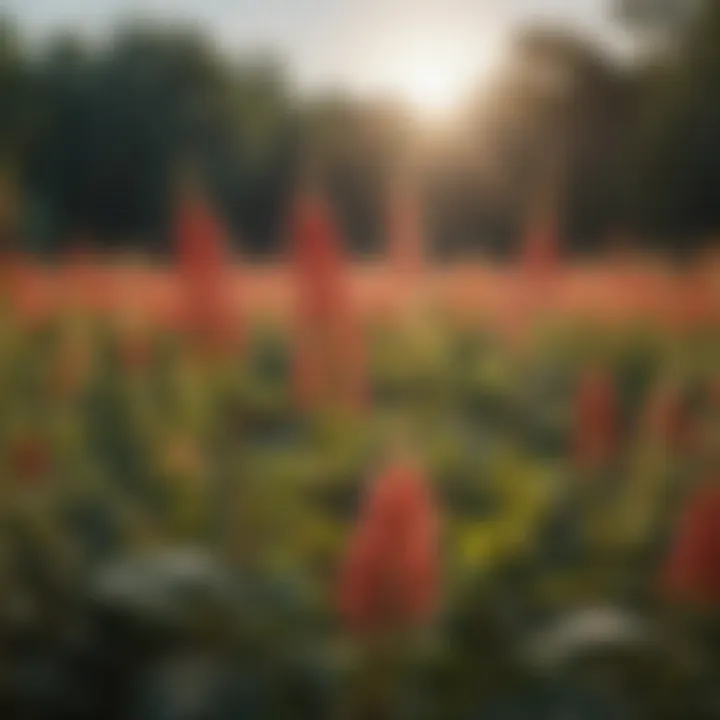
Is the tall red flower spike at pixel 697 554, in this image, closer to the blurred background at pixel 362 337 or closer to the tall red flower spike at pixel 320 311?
the blurred background at pixel 362 337

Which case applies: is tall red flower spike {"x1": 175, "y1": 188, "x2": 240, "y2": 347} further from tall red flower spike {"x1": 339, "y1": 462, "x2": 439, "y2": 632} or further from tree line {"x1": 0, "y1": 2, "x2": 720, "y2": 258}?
tall red flower spike {"x1": 339, "y1": 462, "x2": 439, "y2": 632}

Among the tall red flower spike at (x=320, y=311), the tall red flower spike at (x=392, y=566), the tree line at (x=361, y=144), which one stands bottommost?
the tall red flower spike at (x=392, y=566)

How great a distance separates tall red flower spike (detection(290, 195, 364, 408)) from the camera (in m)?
1.44

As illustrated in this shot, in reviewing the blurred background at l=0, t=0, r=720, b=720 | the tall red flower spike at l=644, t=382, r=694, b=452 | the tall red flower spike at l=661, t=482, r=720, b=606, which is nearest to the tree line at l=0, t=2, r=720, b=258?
the blurred background at l=0, t=0, r=720, b=720

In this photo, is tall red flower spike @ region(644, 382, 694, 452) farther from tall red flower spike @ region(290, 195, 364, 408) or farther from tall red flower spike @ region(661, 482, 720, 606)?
tall red flower spike @ region(290, 195, 364, 408)

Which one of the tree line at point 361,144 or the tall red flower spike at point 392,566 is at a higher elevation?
the tree line at point 361,144

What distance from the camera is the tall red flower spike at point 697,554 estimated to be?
1411 mm

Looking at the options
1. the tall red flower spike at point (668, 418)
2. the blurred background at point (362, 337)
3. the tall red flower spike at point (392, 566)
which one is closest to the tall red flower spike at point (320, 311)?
the blurred background at point (362, 337)

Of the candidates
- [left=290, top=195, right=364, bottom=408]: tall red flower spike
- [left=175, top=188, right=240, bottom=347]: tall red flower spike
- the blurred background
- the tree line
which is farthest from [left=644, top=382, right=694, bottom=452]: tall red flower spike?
[left=175, top=188, right=240, bottom=347]: tall red flower spike

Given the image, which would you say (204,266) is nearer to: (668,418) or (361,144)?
(361,144)

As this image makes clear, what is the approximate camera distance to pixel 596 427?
1435 mm

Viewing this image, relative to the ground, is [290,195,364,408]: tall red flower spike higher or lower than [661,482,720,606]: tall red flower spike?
higher

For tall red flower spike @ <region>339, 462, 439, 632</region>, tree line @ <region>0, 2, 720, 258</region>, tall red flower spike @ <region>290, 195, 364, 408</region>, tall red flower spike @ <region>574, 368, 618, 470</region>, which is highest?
tree line @ <region>0, 2, 720, 258</region>

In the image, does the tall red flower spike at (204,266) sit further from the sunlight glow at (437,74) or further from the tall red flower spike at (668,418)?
the tall red flower spike at (668,418)
